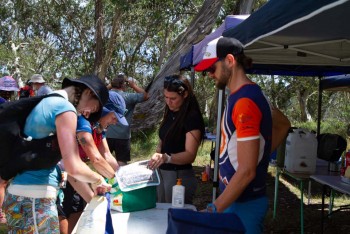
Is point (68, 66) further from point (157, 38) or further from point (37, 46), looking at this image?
point (157, 38)

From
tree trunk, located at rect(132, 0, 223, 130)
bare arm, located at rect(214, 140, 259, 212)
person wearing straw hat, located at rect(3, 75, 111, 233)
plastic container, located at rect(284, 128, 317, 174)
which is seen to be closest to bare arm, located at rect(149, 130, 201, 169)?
person wearing straw hat, located at rect(3, 75, 111, 233)

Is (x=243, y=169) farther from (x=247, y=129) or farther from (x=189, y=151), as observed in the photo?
(x=189, y=151)

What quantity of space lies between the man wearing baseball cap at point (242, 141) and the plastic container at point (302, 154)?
226 cm

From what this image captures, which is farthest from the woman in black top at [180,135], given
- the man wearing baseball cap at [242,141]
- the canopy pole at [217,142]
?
the canopy pole at [217,142]

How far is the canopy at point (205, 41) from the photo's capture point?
3890mm

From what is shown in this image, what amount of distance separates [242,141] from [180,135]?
1.24m

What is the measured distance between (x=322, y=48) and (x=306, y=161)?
47.5 inches

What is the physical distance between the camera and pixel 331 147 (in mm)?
4441

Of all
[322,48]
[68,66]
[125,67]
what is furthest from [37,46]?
[322,48]

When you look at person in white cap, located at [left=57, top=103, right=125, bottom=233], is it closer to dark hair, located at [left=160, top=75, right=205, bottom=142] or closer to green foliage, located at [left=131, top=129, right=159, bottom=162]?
dark hair, located at [left=160, top=75, right=205, bottom=142]

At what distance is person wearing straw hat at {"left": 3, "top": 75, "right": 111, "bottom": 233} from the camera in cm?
196

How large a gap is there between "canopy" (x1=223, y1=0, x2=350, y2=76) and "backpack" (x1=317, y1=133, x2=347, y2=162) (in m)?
0.92

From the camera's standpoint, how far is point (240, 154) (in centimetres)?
191

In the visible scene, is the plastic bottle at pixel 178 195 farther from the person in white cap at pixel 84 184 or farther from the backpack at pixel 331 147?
the backpack at pixel 331 147
